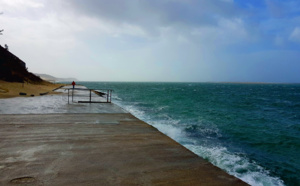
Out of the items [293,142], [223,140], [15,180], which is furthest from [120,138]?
[293,142]

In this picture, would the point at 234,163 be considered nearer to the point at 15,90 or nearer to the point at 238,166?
the point at 238,166

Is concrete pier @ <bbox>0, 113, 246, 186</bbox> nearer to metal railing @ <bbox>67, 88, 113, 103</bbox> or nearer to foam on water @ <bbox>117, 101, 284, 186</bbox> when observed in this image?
foam on water @ <bbox>117, 101, 284, 186</bbox>

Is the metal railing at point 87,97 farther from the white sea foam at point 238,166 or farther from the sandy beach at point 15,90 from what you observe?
the white sea foam at point 238,166

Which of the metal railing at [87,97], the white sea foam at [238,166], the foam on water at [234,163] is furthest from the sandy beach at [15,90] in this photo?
the white sea foam at [238,166]

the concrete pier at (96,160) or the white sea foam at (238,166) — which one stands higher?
the concrete pier at (96,160)

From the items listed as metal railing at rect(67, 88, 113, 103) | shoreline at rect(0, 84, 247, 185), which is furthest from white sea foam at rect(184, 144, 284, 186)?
metal railing at rect(67, 88, 113, 103)

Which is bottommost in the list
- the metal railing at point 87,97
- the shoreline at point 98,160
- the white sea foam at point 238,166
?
the white sea foam at point 238,166

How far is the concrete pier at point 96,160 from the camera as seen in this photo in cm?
377

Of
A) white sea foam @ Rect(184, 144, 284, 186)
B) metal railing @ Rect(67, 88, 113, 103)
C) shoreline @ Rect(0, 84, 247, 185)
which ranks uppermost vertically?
shoreline @ Rect(0, 84, 247, 185)

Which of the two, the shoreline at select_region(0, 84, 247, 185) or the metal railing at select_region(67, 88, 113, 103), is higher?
the shoreline at select_region(0, 84, 247, 185)

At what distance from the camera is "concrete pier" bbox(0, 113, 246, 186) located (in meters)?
3.77

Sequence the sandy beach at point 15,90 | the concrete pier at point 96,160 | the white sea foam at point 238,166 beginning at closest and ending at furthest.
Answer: the concrete pier at point 96,160
the white sea foam at point 238,166
the sandy beach at point 15,90

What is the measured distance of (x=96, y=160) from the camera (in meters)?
4.68

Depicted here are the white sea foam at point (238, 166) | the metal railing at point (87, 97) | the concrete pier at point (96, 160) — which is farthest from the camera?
the metal railing at point (87, 97)
